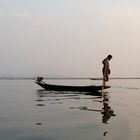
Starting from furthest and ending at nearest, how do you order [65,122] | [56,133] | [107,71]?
[107,71], [65,122], [56,133]

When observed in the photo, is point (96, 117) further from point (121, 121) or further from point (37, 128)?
point (37, 128)

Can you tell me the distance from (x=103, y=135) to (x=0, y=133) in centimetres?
351

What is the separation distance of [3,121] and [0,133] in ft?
10.3

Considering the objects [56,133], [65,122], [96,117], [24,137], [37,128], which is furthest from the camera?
[96,117]

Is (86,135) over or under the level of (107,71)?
under

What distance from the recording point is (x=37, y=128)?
13.5 m

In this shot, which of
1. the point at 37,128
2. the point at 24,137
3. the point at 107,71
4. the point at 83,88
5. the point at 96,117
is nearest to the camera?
the point at 24,137

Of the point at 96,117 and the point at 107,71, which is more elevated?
the point at 107,71

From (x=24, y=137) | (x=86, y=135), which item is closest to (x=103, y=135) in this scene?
(x=86, y=135)

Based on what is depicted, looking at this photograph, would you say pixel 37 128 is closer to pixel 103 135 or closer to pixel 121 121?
pixel 103 135

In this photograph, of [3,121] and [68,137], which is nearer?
[68,137]

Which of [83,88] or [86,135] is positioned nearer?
[86,135]

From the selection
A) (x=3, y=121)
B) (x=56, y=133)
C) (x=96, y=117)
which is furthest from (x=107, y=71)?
(x=56, y=133)

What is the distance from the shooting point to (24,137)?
1179cm
